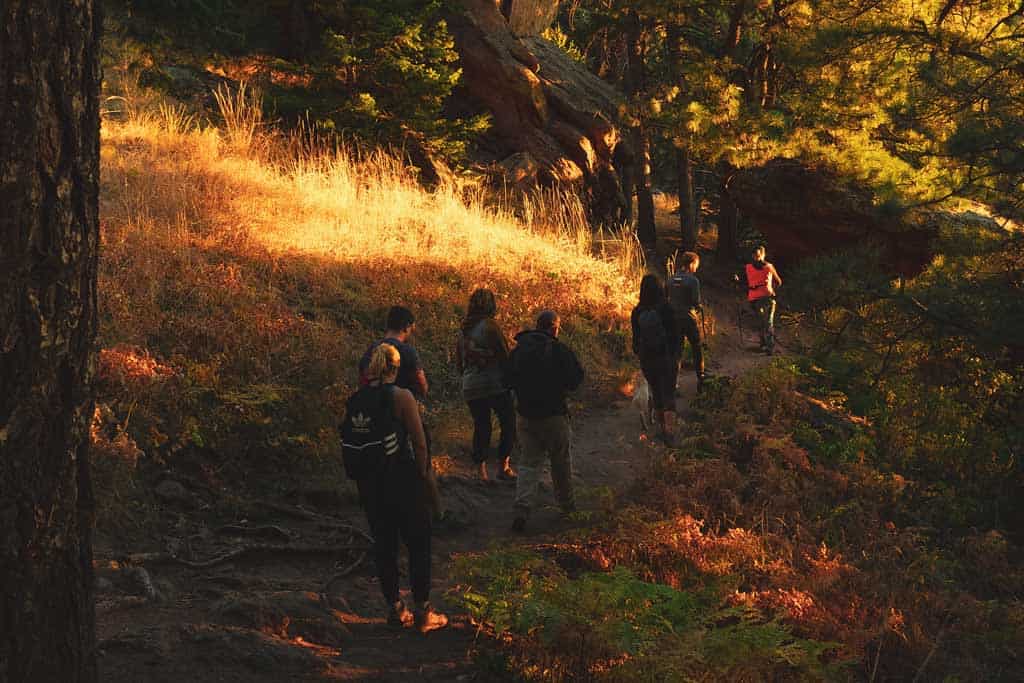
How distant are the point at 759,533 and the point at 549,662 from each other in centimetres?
378

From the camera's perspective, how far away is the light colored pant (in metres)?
7.96

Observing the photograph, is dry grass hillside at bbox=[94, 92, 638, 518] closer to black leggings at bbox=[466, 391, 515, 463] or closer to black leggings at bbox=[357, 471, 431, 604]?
black leggings at bbox=[466, 391, 515, 463]

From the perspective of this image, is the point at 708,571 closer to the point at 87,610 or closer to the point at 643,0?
the point at 87,610

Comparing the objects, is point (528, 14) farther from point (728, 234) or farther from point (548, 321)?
point (548, 321)

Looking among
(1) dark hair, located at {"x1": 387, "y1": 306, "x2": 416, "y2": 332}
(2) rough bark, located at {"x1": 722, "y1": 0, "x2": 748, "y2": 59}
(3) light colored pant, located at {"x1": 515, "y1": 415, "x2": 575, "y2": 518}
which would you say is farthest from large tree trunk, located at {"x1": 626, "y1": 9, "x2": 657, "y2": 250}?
(1) dark hair, located at {"x1": 387, "y1": 306, "x2": 416, "y2": 332}

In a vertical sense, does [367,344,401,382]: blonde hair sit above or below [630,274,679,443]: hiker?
above

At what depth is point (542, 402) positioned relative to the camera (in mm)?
7820

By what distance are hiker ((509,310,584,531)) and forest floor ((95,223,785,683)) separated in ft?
0.94

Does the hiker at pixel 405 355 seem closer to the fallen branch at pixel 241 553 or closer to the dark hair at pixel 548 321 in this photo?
the fallen branch at pixel 241 553

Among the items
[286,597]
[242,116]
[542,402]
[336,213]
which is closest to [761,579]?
[542,402]

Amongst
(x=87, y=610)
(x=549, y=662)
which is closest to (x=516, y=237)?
(x=549, y=662)

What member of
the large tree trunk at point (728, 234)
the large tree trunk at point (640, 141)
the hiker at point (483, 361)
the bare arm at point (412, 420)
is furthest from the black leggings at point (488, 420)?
the large tree trunk at point (728, 234)

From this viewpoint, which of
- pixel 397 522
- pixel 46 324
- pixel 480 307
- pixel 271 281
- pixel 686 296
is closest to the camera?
pixel 46 324

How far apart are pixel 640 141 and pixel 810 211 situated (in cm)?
470
